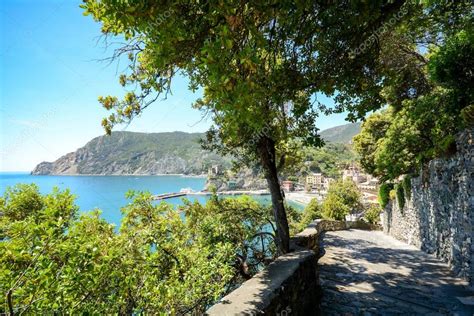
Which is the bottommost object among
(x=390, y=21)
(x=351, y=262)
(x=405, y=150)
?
(x=351, y=262)

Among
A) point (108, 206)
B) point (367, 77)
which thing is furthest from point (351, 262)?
point (108, 206)

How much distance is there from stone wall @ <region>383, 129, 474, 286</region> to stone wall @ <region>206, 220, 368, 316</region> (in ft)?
12.1

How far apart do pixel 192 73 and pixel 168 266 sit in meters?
3.87

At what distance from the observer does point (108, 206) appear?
83.2 m

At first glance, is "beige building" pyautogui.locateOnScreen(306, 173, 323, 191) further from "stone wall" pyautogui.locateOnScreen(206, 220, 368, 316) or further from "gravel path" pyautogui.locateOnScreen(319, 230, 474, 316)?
"stone wall" pyautogui.locateOnScreen(206, 220, 368, 316)

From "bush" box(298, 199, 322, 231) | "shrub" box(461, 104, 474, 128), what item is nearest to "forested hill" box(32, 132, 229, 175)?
"bush" box(298, 199, 322, 231)

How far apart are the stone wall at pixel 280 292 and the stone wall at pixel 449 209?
3.68 metres

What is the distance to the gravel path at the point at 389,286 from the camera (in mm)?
4426

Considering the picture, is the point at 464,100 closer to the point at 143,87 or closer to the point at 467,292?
the point at 467,292

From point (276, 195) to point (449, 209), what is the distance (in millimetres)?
4508

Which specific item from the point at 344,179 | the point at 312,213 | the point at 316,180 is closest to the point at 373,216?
the point at 312,213

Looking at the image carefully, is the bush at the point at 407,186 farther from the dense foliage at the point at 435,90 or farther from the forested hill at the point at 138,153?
the forested hill at the point at 138,153

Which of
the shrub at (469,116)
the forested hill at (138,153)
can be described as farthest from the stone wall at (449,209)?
the forested hill at (138,153)

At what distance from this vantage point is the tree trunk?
19.6 feet
